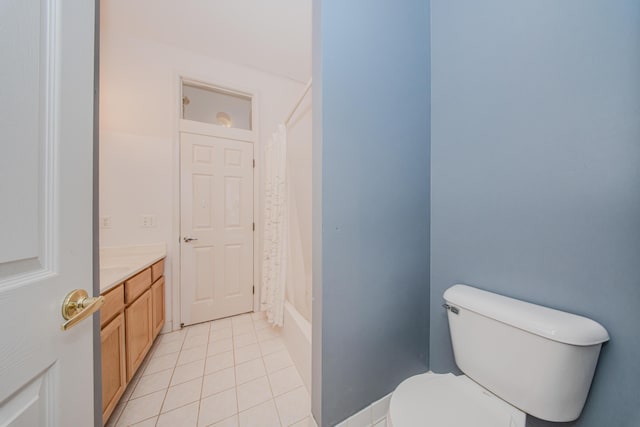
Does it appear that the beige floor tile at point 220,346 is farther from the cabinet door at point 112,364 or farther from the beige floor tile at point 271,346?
the cabinet door at point 112,364

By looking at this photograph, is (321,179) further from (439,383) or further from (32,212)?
(439,383)

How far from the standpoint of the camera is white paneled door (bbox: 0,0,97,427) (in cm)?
35

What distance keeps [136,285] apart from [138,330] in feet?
0.97

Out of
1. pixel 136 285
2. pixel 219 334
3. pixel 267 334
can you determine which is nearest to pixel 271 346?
pixel 267 334

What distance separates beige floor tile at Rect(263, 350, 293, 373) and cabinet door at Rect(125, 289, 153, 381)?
0.79 m

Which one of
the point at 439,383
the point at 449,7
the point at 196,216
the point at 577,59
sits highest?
the point at 449,7

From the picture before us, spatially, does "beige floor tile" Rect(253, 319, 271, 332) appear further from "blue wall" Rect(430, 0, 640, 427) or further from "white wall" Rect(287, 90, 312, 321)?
"blue wall" Rect(430, 0, 640, 427)

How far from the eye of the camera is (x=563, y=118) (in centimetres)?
76

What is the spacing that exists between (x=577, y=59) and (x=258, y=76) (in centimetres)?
237

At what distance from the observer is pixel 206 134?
199 centimetres

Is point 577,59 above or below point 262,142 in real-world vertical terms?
below

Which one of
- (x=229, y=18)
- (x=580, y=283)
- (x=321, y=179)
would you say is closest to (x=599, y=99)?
(x=580, y=283)

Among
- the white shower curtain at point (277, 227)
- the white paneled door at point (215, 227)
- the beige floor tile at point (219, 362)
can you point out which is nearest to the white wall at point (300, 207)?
the white shower curtain at point (277, 227)

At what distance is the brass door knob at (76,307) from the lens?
45 centimetres
